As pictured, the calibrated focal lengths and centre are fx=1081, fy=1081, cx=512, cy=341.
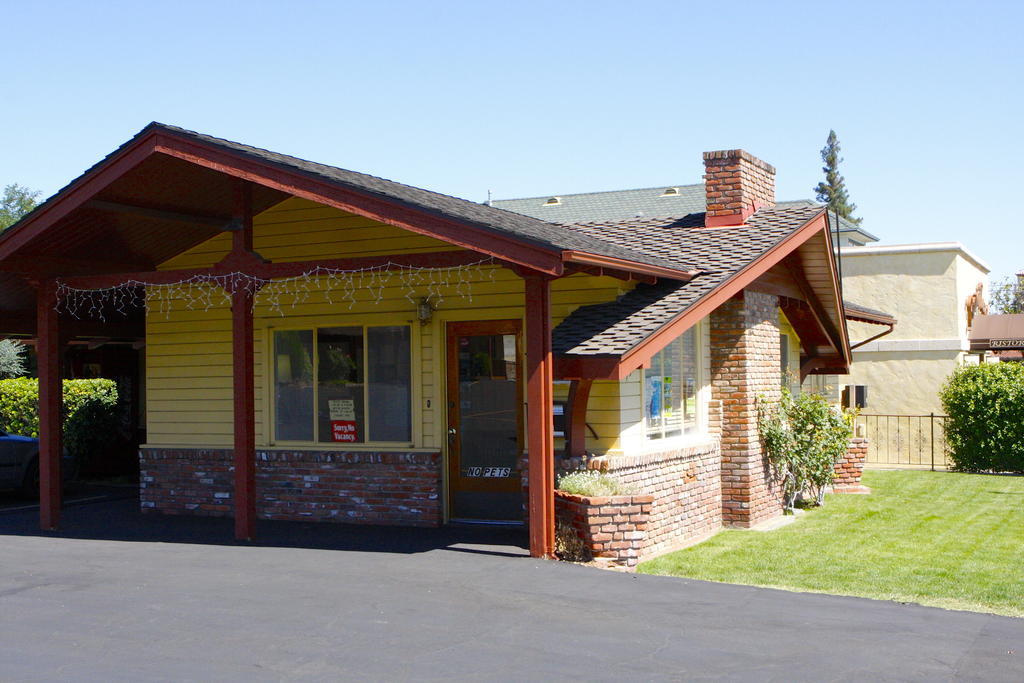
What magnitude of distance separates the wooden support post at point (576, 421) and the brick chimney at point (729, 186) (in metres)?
4.41

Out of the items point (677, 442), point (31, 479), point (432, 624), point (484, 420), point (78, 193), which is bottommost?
point (432, 624)

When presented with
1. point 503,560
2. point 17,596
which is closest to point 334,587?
point 503,560

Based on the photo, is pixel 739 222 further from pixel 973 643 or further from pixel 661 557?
pixel 973 643

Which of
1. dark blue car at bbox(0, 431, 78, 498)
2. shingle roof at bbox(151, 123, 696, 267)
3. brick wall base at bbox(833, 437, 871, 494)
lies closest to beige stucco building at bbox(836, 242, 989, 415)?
brick wall base at bbox(833, 437, 871, 494)

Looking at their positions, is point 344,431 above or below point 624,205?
below

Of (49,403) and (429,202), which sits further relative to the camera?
→ (49,403)

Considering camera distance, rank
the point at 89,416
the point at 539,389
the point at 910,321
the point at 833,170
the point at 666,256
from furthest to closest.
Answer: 1. the point at 833,170
2. the point at 910,321
3. the point at 89,416
4. the point at 666,256
5. the point at 539,389

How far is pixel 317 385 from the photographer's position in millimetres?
12797

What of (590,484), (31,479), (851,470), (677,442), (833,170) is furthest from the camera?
(833,170)

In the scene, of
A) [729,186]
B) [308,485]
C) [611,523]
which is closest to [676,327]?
[611,523]

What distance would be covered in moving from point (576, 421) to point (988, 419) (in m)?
12.3

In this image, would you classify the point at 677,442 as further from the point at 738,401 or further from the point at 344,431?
the point at 344,431

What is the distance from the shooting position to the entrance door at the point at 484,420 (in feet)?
39.0

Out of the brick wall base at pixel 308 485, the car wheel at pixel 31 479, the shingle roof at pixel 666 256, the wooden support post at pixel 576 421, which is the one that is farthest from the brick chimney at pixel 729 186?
the car wheel at pixel 31 479
